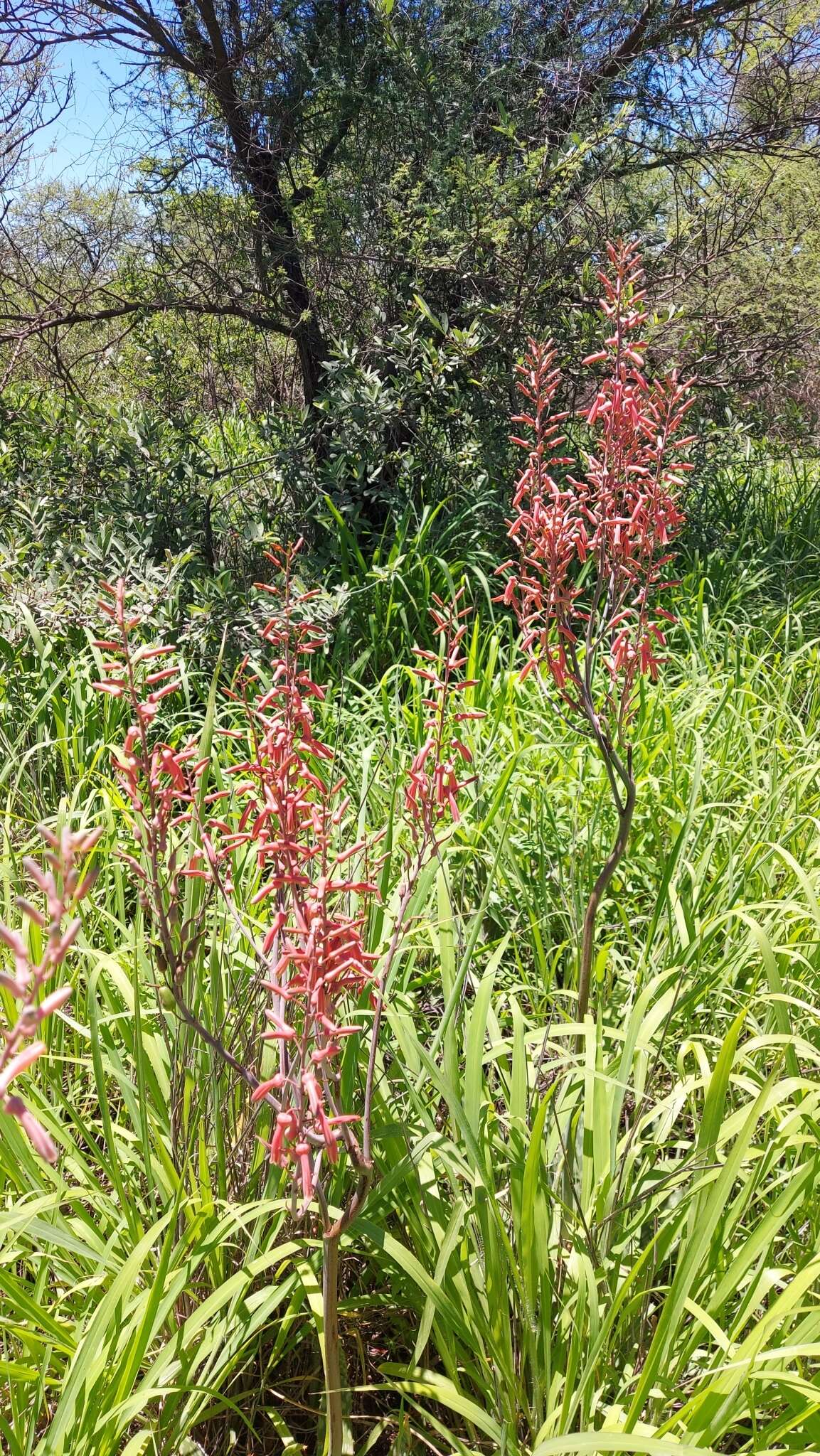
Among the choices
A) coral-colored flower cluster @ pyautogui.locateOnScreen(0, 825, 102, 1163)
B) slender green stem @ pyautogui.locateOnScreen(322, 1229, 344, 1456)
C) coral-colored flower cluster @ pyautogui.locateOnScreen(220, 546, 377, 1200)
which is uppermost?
coral-colored flower cluster @ pyautogui.locateOnScreen(0, 825, 102, 1163)

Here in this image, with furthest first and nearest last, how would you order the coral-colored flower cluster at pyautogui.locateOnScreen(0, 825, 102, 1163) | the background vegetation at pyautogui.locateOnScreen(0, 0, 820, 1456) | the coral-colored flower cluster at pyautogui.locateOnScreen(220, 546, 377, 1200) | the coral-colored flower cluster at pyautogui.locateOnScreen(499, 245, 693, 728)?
1. the coral-colored flower cluster at pyautogui.locateOnScreen(499, 245, 693, 728)
2. the background vegetation at pyautogui.locateOnScreen(0, 0, 820, 1456)
3. the coral-colored flower cluster at pyautogui.locateOnScreen(220, 546, 377, 1200)
4. the coral-colored flower cluster at pyautogui.locateOnScreen(0, 825, 102, 1163)

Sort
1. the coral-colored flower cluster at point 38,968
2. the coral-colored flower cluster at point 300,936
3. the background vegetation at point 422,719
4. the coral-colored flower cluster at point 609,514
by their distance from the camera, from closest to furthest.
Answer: the coral-colored flower cluster at point 38,968, the coral-colored flower cluster at point 300,936, the background vegetation at point 422,719, the coral-colored flower cluster at point 609,514

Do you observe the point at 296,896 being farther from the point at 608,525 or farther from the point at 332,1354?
the point at 608,525

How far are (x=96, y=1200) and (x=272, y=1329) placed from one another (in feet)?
1.13

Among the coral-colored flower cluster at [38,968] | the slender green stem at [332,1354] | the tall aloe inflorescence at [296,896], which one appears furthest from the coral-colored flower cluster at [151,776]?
the coral-colored flower cluster at [38,968]

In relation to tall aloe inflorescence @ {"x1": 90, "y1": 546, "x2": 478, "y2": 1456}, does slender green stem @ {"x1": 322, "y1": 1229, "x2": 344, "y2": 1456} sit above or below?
below

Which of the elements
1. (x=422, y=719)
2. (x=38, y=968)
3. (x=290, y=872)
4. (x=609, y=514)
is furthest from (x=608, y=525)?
(x=422, y=719)

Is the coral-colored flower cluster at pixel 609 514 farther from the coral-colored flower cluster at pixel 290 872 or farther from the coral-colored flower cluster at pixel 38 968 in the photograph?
the coral-colored flower cluster at pixel 38 968

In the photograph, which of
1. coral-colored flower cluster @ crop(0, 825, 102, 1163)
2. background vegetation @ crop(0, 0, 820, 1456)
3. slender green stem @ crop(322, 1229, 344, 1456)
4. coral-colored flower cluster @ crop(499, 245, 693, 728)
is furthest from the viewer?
coral-colored flower cluster @ crop(499, 245, 693, 728)

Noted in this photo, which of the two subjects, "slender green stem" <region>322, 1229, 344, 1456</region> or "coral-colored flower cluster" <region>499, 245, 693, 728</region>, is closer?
"slender green stem" <region>322, 1229, 344, 1456</region>

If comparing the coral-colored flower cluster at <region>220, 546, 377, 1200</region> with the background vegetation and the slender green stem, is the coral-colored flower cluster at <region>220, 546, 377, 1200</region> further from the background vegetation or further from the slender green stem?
the background vegetation

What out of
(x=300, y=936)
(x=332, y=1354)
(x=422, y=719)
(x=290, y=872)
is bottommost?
(x=332, y=1354)

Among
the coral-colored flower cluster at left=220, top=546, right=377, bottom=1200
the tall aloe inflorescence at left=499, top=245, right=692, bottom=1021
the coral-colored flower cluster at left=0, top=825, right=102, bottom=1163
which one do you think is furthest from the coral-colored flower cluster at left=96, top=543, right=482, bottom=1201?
the coral-colored flower cluster at left=0, top=825, right=102, bottom=1163

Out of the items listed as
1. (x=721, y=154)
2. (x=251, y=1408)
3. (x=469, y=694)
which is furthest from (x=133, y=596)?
(x=721, y=154)
